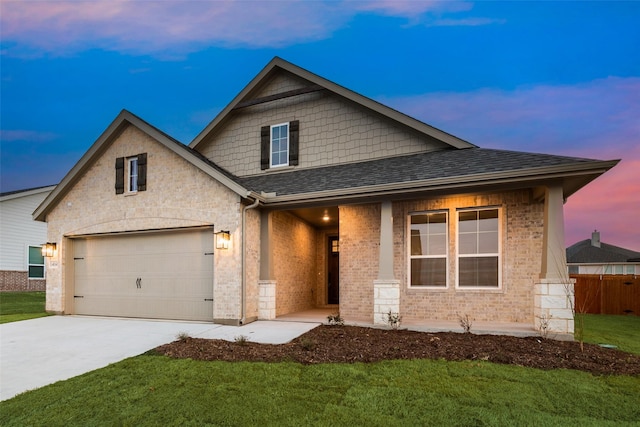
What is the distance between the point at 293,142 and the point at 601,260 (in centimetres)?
2602

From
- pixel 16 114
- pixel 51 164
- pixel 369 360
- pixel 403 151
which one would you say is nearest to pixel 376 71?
pixel 403 151

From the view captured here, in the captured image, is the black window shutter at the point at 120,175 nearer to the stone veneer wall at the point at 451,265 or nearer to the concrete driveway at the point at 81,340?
the concrete driveway at the point at 81,340

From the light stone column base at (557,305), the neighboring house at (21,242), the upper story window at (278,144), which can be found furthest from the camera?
the neighboring house at (21,242)

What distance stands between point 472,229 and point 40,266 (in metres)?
23.1

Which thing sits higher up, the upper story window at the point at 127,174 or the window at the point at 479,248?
the upper story window at the point at 127,174

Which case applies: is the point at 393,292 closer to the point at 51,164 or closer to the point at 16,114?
Result: the point at 51,164

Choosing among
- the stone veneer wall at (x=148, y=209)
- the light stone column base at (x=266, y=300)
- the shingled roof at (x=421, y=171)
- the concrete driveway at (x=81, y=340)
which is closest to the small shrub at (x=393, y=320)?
the concrete driveway at (x=81, y=340)

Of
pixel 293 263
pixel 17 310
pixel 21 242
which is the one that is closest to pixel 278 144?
pixel 293 263

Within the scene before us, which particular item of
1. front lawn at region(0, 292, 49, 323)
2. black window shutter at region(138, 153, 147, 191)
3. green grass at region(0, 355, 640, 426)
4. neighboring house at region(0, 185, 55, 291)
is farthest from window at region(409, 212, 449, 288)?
neighboring house at region(0, 185, 55, 291)

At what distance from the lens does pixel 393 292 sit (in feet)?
26.5

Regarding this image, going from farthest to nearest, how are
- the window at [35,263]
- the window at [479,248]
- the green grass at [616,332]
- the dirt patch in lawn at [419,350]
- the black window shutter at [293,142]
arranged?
1. the window at [35,263]
2. the black window shutter at [293,142]
3. the window at [479,248]
4. the green grass at [616,332]
5. the dirt patch in lawn at [419,350]

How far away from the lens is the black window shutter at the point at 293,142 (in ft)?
37.8

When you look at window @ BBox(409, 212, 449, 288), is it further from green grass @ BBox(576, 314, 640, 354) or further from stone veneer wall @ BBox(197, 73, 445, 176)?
green grass @ BBox(576, 314, 640, 354)

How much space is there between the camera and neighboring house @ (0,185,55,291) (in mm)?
18359
